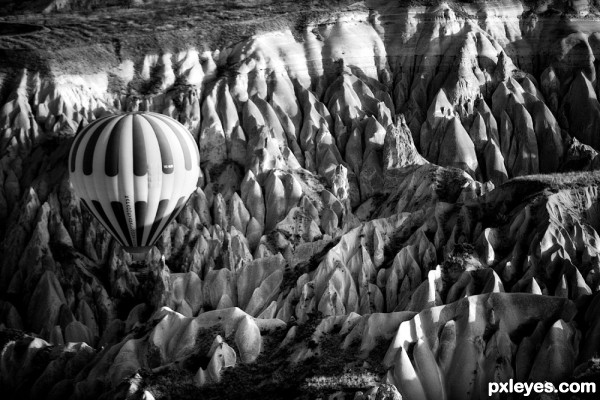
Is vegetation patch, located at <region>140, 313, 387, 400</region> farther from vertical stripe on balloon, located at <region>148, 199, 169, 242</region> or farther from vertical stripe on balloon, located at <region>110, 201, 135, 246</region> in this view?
vertical stripe on balloon, located at <region>148, 199, 169, 242</region>

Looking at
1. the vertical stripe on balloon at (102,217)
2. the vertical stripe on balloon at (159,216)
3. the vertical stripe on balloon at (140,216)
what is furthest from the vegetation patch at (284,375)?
the vertical stripe on balloon at (102,217)

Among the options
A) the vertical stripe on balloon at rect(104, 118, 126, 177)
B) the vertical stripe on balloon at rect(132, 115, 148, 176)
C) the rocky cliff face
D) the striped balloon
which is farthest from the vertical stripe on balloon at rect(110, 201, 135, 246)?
the rocky cliff face

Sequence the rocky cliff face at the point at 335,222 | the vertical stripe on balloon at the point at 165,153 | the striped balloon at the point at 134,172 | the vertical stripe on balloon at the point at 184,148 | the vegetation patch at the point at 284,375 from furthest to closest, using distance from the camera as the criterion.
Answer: the vertical stripe on balloon at the point at 184,148 < the vertical stripe on balloon at the point at 165,153 < the striped balloon at the point at 134,172 < the rocky cliff face at the point at 335,222 < the vegetation patch at the point at 284,375

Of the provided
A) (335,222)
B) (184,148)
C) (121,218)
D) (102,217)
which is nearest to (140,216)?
(121,218)

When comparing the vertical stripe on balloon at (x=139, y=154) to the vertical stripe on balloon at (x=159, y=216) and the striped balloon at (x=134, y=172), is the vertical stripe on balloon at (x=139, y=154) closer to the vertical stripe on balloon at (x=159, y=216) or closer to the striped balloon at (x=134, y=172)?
the striped balloon at (x=134, y=172)

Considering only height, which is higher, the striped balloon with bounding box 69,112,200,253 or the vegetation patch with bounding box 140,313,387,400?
the striped balloon with bounding box 69,112,200,253

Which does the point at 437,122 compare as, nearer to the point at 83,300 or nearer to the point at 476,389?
the point at 83,300

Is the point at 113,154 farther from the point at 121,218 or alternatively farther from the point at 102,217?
the point at 102,217
